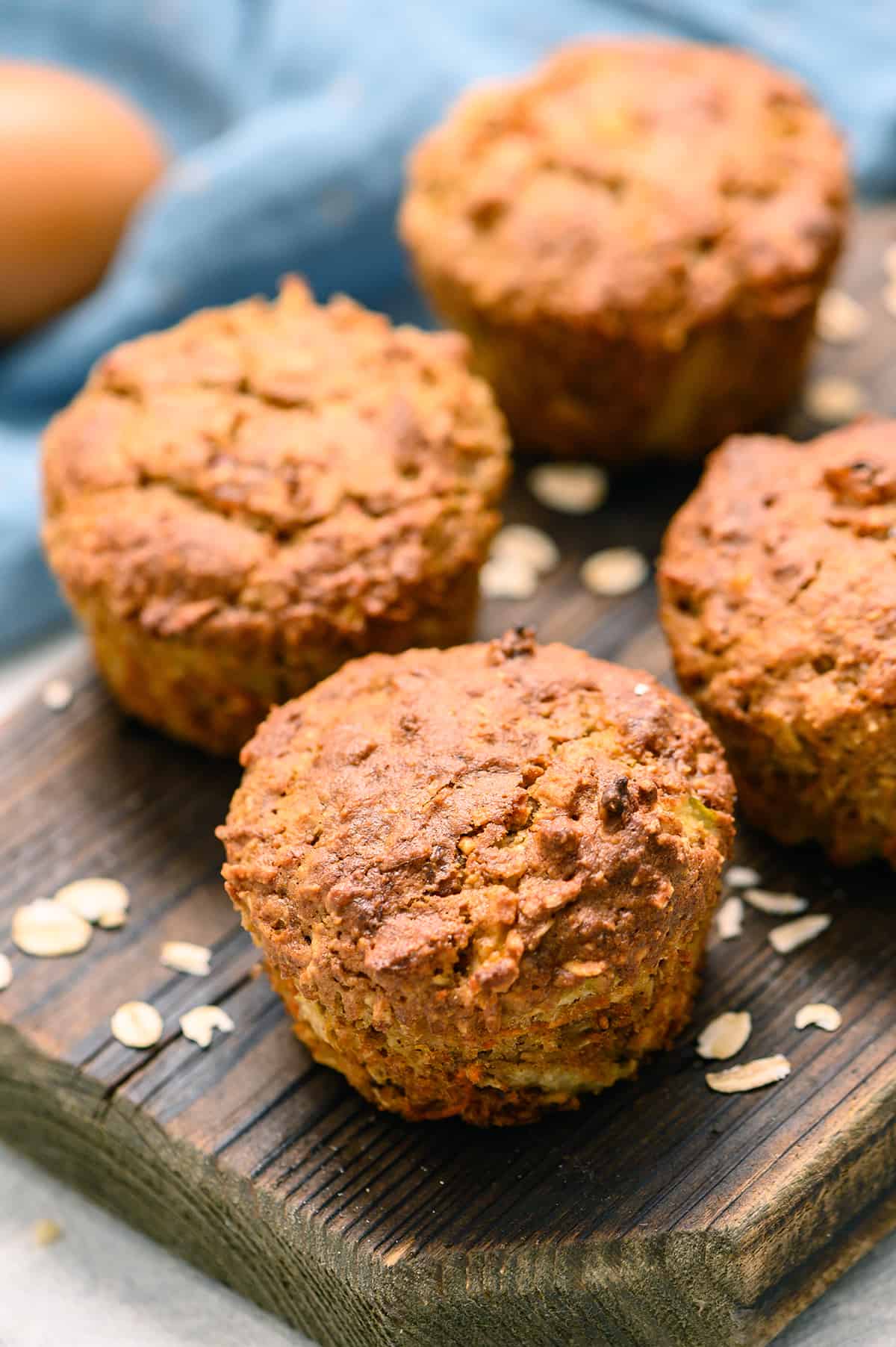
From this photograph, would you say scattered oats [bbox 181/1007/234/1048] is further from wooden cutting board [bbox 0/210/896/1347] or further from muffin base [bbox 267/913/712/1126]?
muffin base [bbox 267/913/712/1126]

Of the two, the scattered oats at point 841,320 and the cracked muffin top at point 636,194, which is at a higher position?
the cracked muffin top at point 636,194

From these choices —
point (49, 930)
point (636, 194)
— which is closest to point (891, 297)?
point (636, 194)

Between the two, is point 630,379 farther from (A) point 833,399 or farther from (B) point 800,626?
(B) point 800,626

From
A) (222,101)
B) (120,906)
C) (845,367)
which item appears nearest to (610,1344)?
(120,906)

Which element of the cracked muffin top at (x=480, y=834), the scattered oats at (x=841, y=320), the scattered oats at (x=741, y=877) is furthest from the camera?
the scattered oats at (x=841, y=320)

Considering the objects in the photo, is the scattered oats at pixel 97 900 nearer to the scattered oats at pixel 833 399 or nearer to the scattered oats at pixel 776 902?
the scattered oats at pixel 776 902

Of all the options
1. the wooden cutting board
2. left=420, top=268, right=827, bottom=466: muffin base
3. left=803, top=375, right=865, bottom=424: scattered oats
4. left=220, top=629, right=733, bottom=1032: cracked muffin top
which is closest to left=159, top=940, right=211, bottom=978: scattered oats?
the wooden cutting board

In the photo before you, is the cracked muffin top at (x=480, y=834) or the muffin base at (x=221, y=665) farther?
the muffin base at (x=221, y=665)

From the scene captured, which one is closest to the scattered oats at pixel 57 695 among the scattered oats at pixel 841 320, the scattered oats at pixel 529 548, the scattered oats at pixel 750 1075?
the scattered oats at pixel 529 548
